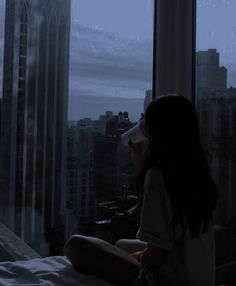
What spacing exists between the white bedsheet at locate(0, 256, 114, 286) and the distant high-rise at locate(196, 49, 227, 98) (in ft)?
4.04

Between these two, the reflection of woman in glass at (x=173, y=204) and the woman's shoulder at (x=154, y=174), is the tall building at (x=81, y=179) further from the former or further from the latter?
the woman's shoulder at (x=154, y=174)

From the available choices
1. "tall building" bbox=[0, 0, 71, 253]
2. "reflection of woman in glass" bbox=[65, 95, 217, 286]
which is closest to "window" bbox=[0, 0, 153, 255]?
"tall building" bbox=[0, 0, 71, 253]

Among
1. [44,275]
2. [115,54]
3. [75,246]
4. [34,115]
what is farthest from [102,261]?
[115,54]

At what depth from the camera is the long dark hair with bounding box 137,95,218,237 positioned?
134 centimetres

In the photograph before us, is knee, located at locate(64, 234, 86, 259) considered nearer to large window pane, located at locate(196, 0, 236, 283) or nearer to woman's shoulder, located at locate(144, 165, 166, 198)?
woman's shoulder, located at locate(144, 165, 166, 198)

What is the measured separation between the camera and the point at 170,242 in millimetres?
1328

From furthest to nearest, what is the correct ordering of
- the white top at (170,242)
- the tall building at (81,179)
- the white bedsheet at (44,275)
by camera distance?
the tall building at (81,179) → the white bedsheet at (44,275) → the white top at (170,242)

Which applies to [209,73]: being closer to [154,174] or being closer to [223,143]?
[223,143]

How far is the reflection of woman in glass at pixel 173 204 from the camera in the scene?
133 centimetres

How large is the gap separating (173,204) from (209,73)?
120cm

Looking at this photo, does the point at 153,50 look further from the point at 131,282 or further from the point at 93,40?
the point at 131,282

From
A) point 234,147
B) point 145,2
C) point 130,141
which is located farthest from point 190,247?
point 145,2

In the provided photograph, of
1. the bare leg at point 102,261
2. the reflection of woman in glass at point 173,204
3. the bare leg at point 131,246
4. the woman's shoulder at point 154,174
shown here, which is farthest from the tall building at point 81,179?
the woman's shoulder at point 154,174

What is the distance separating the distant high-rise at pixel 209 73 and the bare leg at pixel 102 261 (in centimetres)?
115
